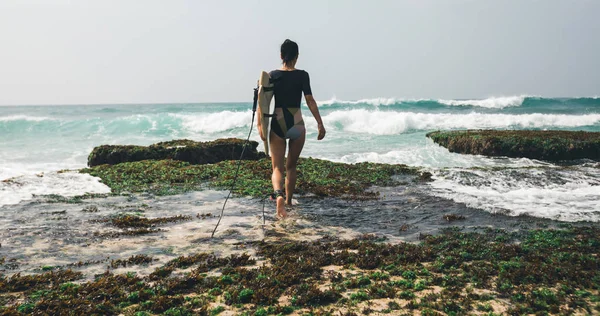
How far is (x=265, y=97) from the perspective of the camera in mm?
6457

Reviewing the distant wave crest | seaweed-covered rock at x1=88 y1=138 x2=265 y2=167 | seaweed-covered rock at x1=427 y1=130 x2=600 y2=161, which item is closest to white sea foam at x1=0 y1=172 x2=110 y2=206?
seaweed-covered rock at x1=88 y1=138 x2=265 y2=167

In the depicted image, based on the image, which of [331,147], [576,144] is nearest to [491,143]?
[576,144]

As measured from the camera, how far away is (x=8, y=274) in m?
4.21

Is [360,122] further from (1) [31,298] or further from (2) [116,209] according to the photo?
(1) [31,298]

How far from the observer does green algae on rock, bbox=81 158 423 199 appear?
9.47 meters

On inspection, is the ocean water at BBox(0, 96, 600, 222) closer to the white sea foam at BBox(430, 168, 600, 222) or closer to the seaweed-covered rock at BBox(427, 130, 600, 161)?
the white sea foam at BBox(430, 168, 600, 222)

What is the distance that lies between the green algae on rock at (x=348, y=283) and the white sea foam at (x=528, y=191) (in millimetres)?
2011

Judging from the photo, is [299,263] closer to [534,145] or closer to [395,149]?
[534,145]

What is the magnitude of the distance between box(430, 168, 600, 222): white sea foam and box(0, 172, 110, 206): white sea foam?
809 centimetres

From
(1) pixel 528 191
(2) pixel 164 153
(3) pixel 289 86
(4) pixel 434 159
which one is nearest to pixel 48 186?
(2) pixel 164 153

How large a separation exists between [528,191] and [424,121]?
3443 centimetres

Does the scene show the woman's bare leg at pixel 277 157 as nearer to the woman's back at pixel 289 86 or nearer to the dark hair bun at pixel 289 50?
the woman's back at pixel 289 86

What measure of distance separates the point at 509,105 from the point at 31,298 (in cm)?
6943

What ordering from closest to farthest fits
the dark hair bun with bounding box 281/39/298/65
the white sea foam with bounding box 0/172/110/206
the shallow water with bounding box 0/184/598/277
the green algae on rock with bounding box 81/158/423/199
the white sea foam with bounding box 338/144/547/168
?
the shallow water with bounding box 0/184/598/277 → the dark hair bun with bounding box 281/39/298/65 → the white sea foam with bounding box 0/172/110/206 → the green algae on rock with bounding box 81/158/423/199 → the white sea foam with bounding box 338/144/547/168
